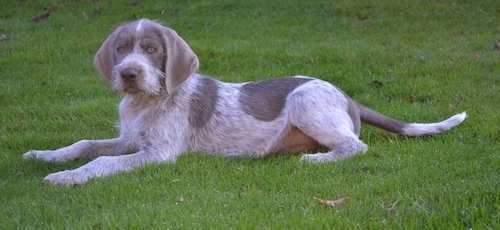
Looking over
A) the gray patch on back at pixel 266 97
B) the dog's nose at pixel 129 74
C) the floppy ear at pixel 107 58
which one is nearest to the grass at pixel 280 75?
the gray patch on back at pixel 266 97

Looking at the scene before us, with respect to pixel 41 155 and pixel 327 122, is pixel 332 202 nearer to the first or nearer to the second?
pixel 327 122

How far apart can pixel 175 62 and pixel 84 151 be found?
1320mm

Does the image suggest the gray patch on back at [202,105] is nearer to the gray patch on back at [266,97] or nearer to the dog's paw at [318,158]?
the gray patch on back at [266,97]

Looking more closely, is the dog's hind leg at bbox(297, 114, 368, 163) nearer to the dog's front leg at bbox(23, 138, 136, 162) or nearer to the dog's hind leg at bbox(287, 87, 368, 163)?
the dog's hind leg at bbox(287, 87, 368, 163)

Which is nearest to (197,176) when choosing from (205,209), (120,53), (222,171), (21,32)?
(222,171)

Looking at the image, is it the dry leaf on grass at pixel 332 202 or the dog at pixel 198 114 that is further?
the dog at pixel 198 114

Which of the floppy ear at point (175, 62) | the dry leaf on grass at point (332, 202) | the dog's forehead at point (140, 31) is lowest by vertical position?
the dry leaf on grass at point (332, 202)

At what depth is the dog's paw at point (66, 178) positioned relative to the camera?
645 centimetres

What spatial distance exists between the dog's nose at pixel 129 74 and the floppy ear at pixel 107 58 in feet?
1.22

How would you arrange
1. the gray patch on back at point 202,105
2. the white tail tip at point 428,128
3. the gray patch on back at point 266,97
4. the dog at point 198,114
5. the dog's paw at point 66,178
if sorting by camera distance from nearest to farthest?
the dog's paw at point 66,178
the dog at point 198,114
the gray patch on back at point 202,105
the gray patch on back at point 266,97
the white tail tip at point 428,128

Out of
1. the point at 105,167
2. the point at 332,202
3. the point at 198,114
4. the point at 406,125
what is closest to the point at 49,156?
the point at 105,167

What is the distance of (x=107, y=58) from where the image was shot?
291 inches

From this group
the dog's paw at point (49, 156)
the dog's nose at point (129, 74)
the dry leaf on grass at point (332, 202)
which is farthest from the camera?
the dog's paw at point (49, 156)

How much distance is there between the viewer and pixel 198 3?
18.7m
